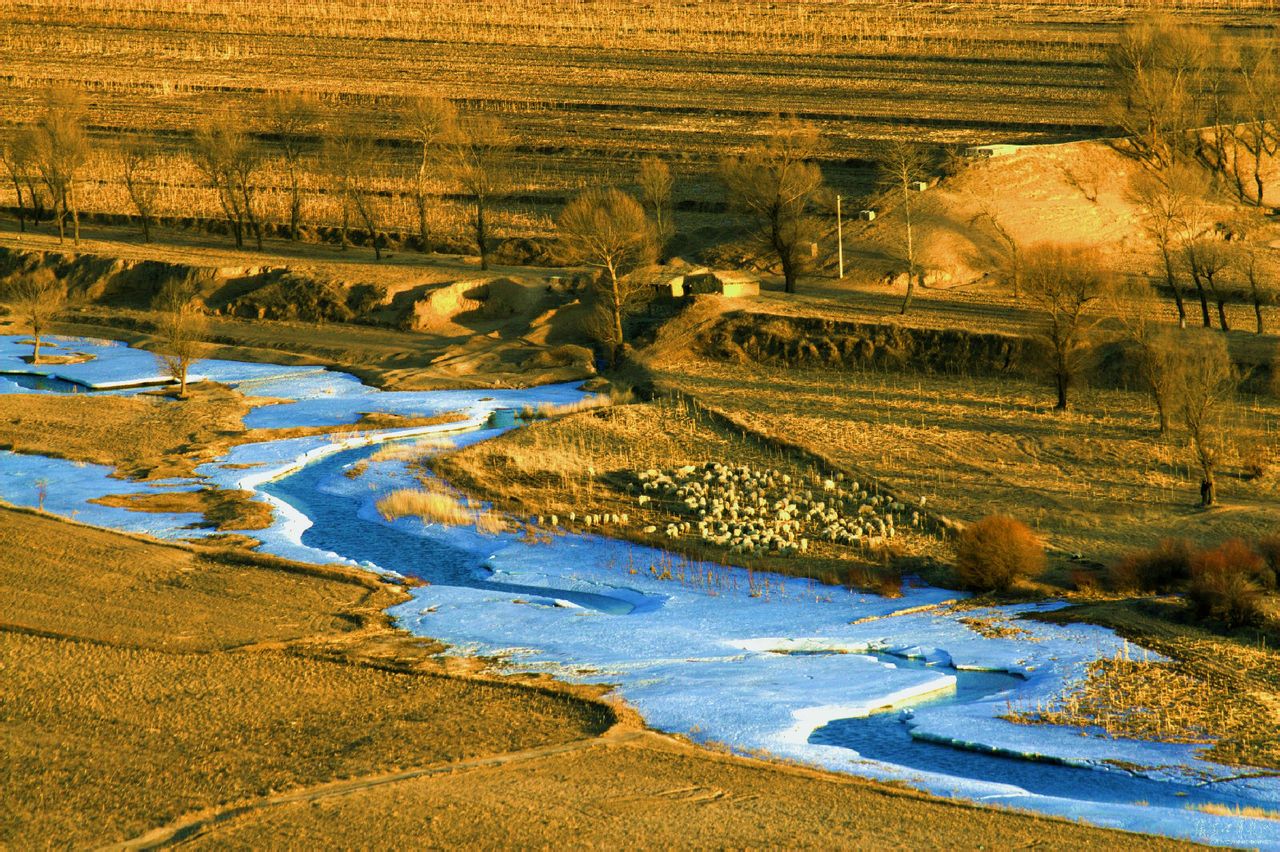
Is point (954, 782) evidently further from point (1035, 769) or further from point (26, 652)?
point (26, 652)

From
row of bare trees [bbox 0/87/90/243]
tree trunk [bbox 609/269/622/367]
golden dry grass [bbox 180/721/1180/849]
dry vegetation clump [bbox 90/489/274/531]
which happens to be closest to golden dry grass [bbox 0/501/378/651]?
dry vegetation clump [bbox 90/489/274/531]

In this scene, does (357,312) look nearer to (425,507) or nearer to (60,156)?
(60,156)

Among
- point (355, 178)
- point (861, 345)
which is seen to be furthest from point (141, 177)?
point (861, 345)

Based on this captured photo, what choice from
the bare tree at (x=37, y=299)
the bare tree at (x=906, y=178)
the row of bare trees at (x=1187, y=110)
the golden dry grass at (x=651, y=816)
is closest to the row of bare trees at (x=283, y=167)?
the bare tree at (x=37, y=299)

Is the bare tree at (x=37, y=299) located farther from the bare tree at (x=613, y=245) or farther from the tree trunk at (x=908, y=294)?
the tree trunk at (x=908, y=294)

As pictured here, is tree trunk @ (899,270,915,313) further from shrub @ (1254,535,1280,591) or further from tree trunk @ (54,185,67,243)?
tree trunk @ (54,185,67,243)

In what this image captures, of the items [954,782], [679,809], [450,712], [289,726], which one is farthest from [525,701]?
[954,782]
